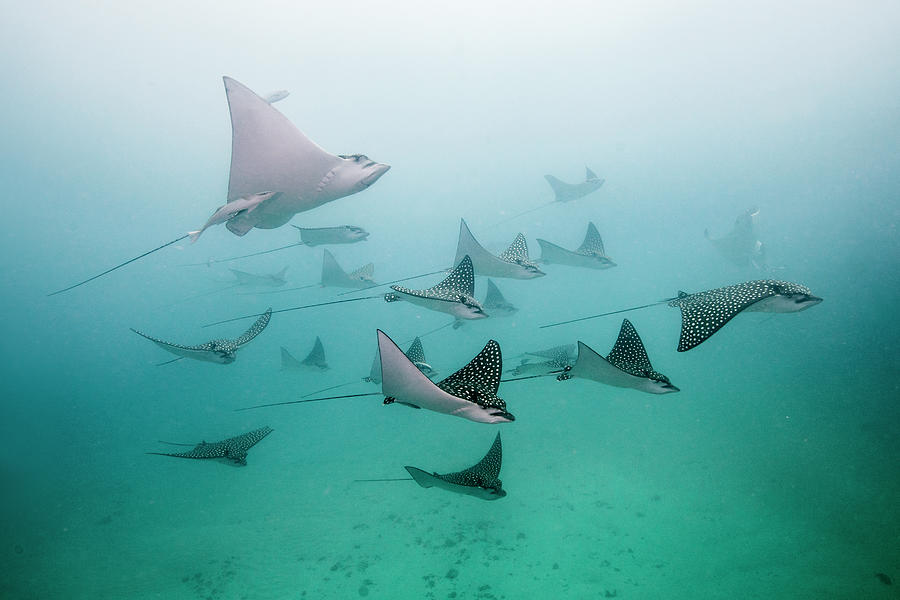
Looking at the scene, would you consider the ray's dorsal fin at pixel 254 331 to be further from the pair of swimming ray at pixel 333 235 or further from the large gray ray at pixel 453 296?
the large gray ray at pixel 453 296

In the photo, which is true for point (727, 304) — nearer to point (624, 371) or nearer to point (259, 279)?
point (624, 371)

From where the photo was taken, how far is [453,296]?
4.64m

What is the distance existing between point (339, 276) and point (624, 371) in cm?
765

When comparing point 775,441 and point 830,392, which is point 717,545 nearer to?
point 775,441

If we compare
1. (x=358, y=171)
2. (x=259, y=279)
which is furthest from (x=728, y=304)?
(x=259, y=279)

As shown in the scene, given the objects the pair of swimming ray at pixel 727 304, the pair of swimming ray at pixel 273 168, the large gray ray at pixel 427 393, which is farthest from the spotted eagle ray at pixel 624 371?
the pair of swimming ray at pixel 273 168

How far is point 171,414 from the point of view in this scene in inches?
1389

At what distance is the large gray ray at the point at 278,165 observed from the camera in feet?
11.1

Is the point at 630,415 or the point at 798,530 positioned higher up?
the point at 798,530

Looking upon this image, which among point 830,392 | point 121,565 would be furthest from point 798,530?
point 121,565

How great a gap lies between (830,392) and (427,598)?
47.6 feet

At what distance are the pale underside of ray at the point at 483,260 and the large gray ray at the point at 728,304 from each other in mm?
2621

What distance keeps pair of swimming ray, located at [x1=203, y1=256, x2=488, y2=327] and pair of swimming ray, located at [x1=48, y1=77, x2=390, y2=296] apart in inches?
44.7

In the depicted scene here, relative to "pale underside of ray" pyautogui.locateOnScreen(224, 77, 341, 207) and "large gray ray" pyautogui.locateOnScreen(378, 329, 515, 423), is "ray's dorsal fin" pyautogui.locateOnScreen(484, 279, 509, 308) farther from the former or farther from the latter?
"large gray ray" pyautogui.locateOnScreen(378, 329, 515, 423)
